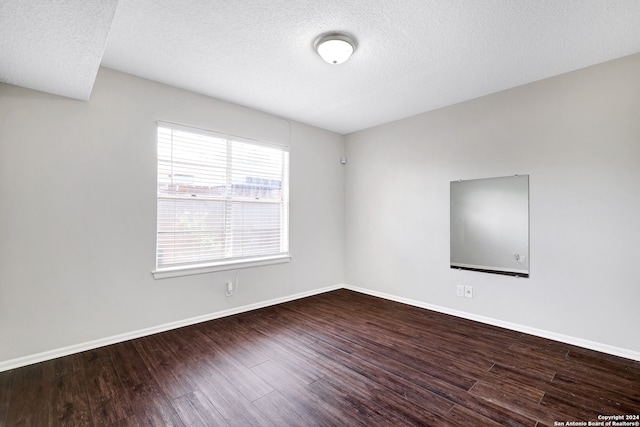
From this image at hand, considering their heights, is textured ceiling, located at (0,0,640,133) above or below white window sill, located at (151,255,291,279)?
above

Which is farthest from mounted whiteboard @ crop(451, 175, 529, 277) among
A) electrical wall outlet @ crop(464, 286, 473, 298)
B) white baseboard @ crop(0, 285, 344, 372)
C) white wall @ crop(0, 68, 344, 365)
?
white wall @ crop(0, 68, 344, 365)

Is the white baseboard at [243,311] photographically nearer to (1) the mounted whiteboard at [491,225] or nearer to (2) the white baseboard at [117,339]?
(2) the white baseboard at [117,339]

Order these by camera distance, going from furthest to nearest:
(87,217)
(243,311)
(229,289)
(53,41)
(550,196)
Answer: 1. (243,311)
2. (229,289)
3. (550,196)
4. (87,217)
5. (53,41)

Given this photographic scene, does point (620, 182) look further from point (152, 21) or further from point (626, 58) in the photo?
point (152, 21)

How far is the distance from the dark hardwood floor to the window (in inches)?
34.2

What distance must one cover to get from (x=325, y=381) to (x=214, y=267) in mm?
1946

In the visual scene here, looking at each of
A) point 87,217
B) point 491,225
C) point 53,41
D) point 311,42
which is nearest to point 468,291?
point 491,225

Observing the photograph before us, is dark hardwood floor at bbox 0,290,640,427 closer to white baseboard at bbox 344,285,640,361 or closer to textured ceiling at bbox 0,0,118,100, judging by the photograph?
white baseboard at bbox 344,285,640,361

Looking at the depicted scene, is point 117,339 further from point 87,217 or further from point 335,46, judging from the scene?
point 335,46

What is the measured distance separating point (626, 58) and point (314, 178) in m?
3.56

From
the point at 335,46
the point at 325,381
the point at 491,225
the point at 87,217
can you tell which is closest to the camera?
the point at 325,381

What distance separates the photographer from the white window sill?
3081 mm

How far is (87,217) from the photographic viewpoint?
2662 millimetres

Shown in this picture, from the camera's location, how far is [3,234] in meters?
2.31
